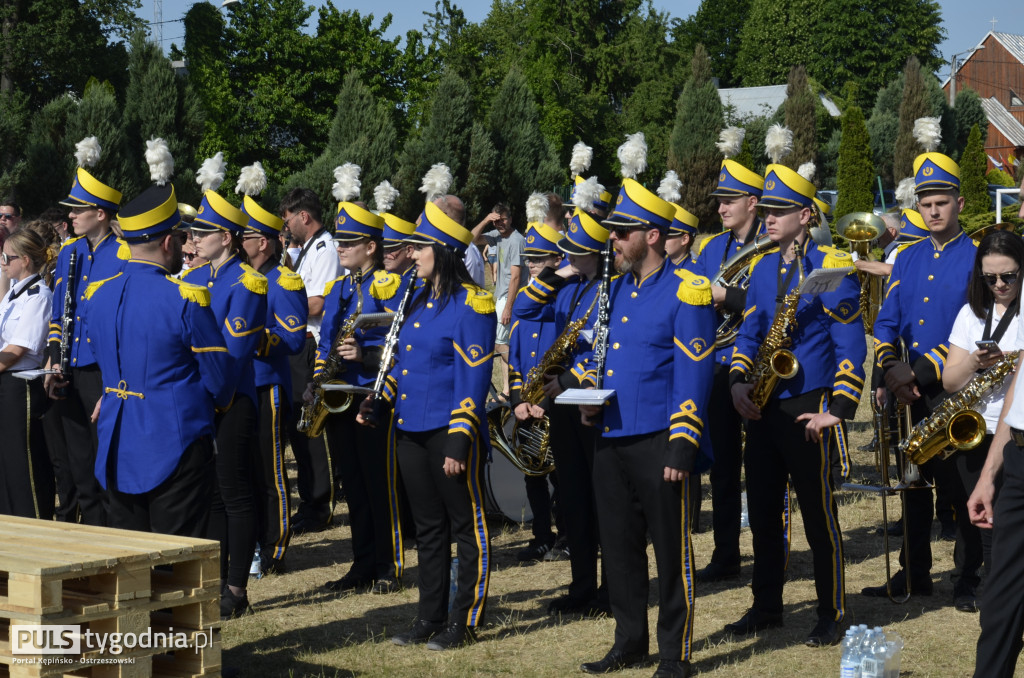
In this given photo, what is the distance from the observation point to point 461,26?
57.0 metres

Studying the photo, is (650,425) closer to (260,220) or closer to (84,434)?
(260,220)

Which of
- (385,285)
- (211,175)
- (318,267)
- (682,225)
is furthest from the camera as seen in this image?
(318,267)

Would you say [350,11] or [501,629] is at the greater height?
[350,11]

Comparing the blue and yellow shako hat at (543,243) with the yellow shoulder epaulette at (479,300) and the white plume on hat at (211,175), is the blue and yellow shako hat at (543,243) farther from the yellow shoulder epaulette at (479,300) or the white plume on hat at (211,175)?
the white plume on hat at (211,175)

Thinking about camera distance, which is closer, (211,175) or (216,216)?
(216,216)

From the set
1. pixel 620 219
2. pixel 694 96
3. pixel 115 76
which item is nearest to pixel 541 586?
pixel 620 219

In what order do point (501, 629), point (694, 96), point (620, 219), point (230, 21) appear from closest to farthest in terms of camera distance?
point (620, 219), point (501, 629), point (694, 96), point (230, 21)

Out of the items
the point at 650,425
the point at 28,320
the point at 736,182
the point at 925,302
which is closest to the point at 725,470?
the point at 925,302

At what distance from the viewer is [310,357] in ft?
31.1

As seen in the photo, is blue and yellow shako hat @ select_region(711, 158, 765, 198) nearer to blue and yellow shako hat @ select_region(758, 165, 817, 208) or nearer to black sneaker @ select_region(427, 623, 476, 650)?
blue and yellow shako hat @ select_region(758, 165, 817, 208)

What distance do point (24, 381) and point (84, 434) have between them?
1.93 ft

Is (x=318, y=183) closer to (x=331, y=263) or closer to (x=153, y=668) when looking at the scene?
(x=331, y=263)

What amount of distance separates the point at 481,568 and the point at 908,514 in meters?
2.64

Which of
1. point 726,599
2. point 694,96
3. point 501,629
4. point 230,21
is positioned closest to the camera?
point 501,629
